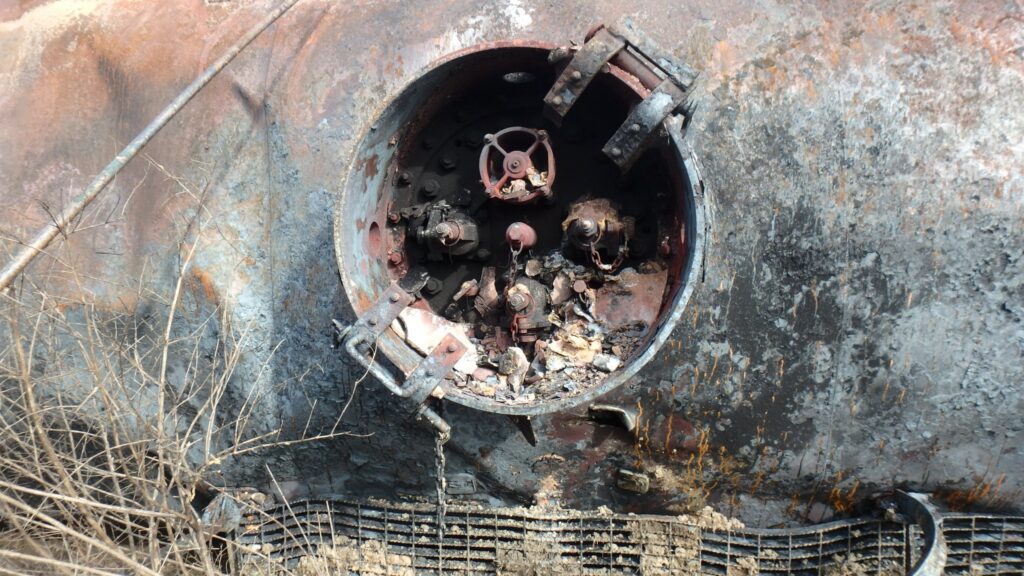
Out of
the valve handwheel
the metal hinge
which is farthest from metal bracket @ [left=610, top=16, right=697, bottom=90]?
the valve handwheel

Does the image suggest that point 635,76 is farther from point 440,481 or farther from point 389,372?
point 440,481

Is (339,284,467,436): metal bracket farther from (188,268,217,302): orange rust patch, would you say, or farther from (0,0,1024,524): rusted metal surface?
(188,268,217,302): orange rust patch

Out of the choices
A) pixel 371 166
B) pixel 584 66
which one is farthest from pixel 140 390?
pixel 584 66

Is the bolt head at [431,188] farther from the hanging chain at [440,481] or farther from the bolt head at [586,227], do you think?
the hanging chain at [440,481]

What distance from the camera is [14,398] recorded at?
2.97m

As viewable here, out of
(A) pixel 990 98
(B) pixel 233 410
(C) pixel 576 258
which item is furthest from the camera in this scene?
(B) pixel 233 410

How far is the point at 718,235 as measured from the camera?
2.49 m

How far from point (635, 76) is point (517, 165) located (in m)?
0.54

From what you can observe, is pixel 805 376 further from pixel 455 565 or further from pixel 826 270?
pixel 455 565

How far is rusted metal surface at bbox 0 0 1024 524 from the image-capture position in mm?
2416

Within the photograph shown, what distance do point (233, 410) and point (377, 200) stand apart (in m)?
1.07

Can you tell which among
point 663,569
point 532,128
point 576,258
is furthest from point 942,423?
point 532,128

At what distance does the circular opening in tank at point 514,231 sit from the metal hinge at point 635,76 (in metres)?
0.06

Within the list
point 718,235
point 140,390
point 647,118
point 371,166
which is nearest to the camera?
point 647,118
